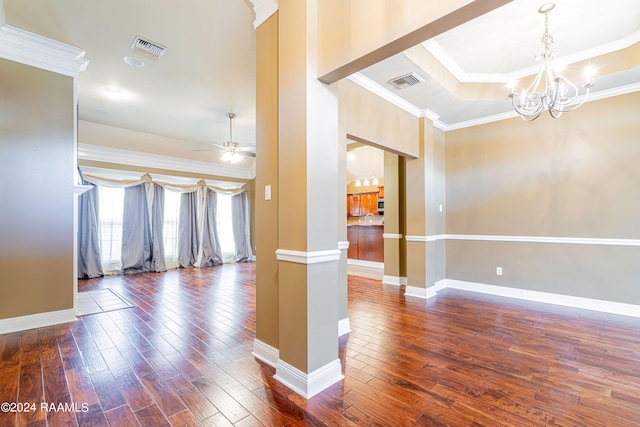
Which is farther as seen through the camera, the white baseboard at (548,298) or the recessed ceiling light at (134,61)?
the white baseboard at (548,298)

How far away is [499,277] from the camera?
14.1 feet

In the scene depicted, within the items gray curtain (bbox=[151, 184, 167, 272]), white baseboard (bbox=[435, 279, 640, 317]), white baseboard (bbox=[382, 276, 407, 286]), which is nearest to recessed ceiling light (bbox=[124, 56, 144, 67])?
gray curtain (bbox=[151, 184, 167, 272])

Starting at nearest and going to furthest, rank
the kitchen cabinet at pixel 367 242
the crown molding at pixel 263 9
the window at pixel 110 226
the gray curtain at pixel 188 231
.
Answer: the crown molding at pixel 263 9
the window at pixel 110 226
the kitchen cabinet at pixel 367 242
the gray curtain at pixel 188 231

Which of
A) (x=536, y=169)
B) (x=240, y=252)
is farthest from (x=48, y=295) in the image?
(x=536, y=169)

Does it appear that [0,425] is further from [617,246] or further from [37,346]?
[617,246]

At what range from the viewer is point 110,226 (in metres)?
5.99

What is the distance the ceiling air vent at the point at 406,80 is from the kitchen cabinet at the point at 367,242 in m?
3.69

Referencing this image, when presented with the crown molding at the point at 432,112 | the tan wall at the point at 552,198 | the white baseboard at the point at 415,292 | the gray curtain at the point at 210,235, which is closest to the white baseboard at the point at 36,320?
the gray curtain at the point at 210,235

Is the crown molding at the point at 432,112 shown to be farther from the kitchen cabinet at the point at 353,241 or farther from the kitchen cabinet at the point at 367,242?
the kitchen cabinet at the point at 353,241

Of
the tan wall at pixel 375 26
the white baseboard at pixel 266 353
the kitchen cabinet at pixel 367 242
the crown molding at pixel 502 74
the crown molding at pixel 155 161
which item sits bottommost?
the white baseboard at pixel 266 353

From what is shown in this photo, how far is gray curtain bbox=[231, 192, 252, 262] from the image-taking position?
7.91 m

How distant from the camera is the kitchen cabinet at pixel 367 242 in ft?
21.6

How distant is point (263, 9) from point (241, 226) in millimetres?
6407

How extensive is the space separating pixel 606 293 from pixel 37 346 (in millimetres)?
6265
